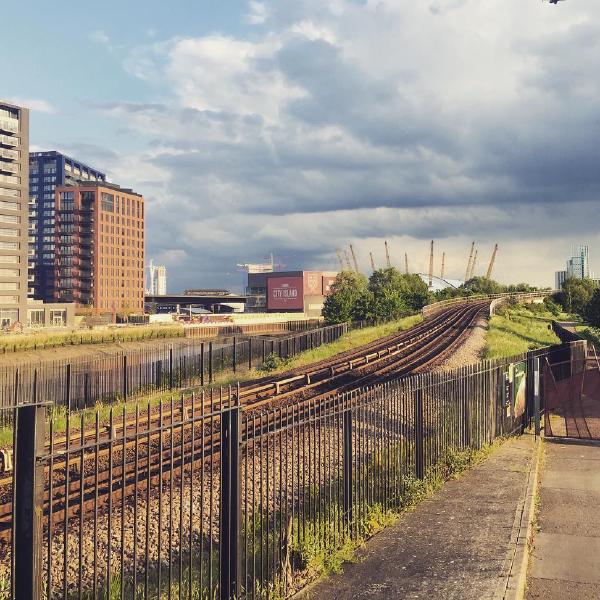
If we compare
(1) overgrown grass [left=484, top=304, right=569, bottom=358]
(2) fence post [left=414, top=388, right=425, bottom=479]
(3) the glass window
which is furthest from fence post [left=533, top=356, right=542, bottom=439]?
(3) the glass window

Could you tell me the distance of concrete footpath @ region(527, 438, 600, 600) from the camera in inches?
275

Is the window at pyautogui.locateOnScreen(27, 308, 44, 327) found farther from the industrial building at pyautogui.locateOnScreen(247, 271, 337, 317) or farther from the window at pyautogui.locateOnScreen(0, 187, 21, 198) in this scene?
the industrial building at pyautogui.locateOnScreen(247, 271, 337, 317)

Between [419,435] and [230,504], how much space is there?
16.2 ft

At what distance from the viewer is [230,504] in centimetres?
600

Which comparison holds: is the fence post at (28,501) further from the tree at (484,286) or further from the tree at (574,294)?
the tree at (484,286)

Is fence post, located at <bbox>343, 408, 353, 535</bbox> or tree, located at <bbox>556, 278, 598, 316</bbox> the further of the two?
tree, located at <bbox>556, 278, 598, 316</bbox>

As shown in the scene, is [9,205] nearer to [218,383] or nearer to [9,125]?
[9,125]

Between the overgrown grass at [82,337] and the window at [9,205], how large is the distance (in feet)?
98.2

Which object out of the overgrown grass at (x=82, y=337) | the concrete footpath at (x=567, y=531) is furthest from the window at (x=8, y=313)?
the concrete footpath at (x=567, y=531)

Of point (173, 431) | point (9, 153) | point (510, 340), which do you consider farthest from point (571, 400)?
point (9, 153)

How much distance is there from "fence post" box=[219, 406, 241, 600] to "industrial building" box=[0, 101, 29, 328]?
9022cm

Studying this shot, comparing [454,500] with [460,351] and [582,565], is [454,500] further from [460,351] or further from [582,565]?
[460,351]

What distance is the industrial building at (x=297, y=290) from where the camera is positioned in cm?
15750

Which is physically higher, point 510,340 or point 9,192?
point 9,192
